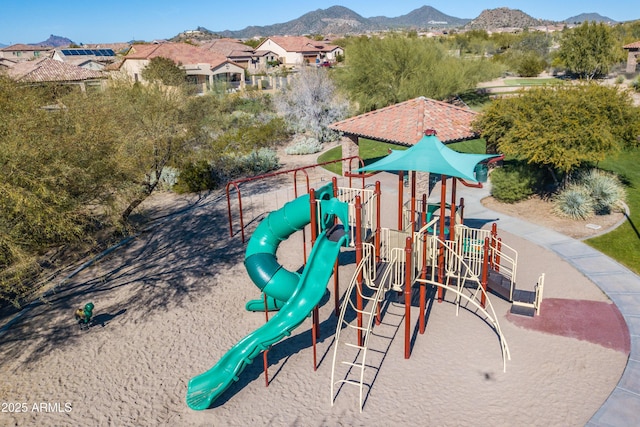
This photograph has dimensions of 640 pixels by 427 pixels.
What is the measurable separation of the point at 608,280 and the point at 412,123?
1074cm

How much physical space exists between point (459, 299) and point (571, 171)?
10.3m

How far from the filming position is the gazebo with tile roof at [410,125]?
20.7 meters

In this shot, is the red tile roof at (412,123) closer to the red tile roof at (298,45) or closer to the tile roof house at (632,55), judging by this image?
the tile roof house at (632,55)

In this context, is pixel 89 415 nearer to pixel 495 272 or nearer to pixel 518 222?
pixel 495 272

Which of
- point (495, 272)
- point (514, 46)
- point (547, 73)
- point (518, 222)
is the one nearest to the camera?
point (495, 272)

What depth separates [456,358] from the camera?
10.6 m

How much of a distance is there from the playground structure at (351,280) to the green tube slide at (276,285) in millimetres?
20

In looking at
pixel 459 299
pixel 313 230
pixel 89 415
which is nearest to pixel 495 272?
pixel 459 299

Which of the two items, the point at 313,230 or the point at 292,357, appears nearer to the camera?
the point at 292,357

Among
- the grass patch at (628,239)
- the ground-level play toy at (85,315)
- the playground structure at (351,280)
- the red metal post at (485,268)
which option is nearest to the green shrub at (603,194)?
the grass patch at (628,239)

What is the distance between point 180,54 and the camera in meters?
69.4

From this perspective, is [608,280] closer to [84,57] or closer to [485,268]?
[485,268]

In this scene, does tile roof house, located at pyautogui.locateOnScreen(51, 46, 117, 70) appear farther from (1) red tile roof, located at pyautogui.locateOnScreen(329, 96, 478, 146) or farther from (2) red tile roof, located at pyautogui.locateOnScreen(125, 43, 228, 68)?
(1) red tile roof, located at pyautogui.locateOnScreen(329, 96, 478, 146)

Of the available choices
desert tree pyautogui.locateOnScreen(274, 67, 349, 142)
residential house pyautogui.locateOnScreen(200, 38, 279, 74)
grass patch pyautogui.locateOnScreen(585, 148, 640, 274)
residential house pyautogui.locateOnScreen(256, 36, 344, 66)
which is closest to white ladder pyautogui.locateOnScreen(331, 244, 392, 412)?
grass patch pyautogui.locateOnScreen(585, 148, 640, 274)
